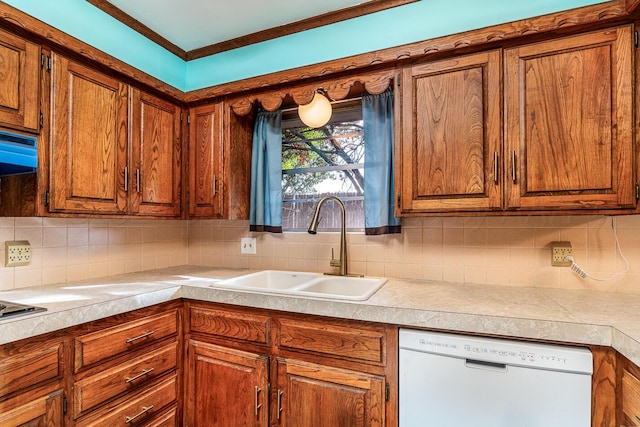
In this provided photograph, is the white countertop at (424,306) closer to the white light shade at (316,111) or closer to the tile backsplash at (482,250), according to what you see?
the tile backsplash at (482,250)

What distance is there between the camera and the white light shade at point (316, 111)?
5.87 feet

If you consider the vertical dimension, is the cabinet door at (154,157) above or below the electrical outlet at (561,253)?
above

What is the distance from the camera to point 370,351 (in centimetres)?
127

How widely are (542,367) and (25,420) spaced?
172 centimetres

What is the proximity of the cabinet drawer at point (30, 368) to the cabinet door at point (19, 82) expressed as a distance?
870 millimetres

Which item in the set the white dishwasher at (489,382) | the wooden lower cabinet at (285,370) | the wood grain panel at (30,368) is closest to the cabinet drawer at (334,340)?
the wooden lower cabinet at (285,370)

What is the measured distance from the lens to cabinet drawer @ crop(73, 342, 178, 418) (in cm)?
125

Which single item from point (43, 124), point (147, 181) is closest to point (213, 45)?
point (147, 181)

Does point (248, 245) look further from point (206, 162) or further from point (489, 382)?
point (489, 382)

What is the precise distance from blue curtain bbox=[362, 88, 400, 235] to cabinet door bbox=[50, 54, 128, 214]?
131 cm

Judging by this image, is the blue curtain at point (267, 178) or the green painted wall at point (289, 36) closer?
the green painted wall at point (289, 36)

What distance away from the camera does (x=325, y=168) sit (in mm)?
2090

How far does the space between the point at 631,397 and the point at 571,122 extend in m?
0.97

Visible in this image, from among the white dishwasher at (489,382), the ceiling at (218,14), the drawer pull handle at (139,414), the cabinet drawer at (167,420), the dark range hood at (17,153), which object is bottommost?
the cabinet drawer at (167,420)
